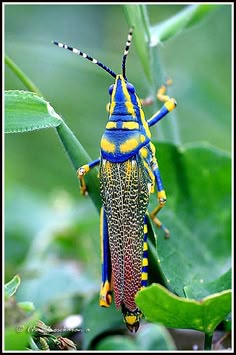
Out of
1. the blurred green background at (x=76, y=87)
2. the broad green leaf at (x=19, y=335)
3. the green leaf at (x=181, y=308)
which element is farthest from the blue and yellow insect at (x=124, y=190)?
the blurred green background at (x=76, y=87)

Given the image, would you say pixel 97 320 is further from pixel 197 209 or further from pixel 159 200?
pixel 197 209

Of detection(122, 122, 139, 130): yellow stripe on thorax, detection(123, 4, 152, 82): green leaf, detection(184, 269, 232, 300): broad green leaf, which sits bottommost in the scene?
detection(184, 269, 232, 300): broad green leaf

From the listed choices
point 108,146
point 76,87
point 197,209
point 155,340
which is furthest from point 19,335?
point 76,87

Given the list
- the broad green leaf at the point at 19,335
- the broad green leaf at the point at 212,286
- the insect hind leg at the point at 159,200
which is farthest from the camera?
the insect hind leg at the point at 159,200

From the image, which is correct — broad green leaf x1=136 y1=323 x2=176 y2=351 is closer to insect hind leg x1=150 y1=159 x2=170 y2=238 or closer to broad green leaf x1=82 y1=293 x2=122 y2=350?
broad green leaf x1=82 y1=293 x2=122 y2=350

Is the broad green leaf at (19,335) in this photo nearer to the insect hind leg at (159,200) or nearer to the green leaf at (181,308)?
the green leaf at (181,308)

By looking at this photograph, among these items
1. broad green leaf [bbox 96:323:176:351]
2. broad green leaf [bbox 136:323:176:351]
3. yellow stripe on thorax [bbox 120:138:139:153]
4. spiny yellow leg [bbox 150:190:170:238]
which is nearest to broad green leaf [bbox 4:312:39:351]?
broad green leaf [bbox 96:323:176:351]
